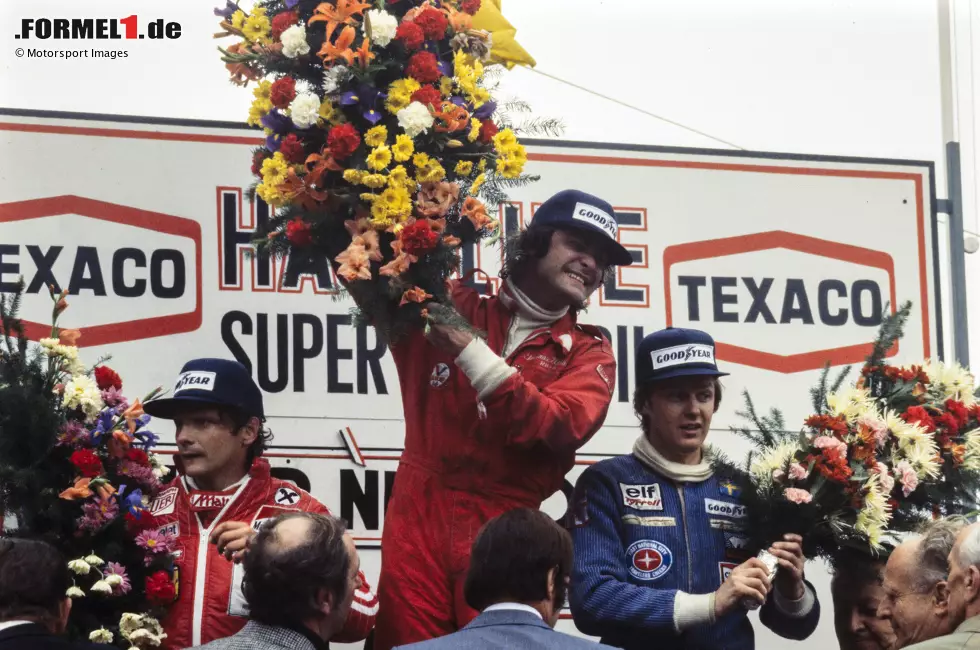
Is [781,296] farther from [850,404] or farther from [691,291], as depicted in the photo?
[850,404]

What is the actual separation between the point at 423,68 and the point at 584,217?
2.48 feet

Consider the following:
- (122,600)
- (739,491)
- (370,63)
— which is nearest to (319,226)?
(370,63)

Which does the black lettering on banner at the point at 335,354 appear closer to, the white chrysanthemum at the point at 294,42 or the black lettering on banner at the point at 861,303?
the white chrysanthemum at the point at 294,42

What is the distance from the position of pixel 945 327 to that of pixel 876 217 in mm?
582

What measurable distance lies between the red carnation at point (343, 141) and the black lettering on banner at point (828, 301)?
9.62ft

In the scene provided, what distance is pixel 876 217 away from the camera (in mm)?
7191

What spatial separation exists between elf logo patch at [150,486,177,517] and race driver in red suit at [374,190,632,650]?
2.27 feet

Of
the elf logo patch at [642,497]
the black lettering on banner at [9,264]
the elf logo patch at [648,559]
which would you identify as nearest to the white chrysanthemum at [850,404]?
the elf logo patch at [642,497]

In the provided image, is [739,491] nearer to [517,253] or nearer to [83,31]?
[517,253]

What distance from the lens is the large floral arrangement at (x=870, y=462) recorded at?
5.18 metres

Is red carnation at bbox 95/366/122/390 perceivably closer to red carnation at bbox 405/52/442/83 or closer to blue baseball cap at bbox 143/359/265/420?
blue baseball cap at bbox 143/359/265/420

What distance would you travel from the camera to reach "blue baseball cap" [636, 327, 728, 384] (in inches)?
210

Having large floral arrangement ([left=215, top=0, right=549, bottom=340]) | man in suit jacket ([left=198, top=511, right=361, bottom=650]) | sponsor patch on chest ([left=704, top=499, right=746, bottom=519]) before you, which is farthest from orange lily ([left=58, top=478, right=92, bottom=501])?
sponsor patch on chest ([left=704, top=499, right=746, bottom=519])

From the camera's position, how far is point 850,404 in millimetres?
5422
